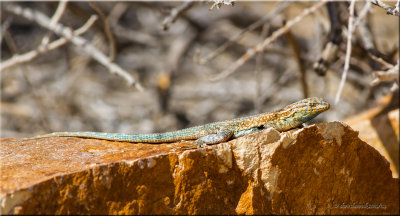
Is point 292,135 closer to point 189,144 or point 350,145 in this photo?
point 350,145

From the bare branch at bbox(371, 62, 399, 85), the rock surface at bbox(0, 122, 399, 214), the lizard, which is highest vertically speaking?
the bare branch at bbox(371, 62, 399, 85)

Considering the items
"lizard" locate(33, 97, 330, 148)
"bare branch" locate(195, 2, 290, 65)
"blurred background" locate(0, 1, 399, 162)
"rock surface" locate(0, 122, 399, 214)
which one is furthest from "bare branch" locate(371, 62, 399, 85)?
"blurred background" locate(0, 1, 399, 162)

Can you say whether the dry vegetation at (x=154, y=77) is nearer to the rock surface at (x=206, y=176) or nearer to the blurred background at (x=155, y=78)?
the blurred background at (x=155, y=78)

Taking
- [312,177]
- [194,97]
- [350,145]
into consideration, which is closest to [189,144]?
[312,177]

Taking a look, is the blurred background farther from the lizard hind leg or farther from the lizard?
the lizard hind leg

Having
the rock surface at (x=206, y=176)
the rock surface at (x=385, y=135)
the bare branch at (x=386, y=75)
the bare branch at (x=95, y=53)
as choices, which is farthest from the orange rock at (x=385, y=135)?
the bare branch at (x=95, y=53)
